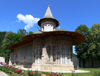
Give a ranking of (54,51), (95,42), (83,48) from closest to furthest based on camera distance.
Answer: (54,51), (95,42), (83,48)

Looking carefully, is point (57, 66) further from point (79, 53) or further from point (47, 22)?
point (79, 53)

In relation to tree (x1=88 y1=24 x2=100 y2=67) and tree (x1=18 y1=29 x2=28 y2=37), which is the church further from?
tree (x1=18 y1=29 x2=28 y2=37)

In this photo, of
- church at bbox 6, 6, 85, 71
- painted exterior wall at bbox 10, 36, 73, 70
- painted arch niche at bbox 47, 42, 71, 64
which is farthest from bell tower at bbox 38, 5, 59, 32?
→ painted arch niche at bbox 47, 42, 71, 64

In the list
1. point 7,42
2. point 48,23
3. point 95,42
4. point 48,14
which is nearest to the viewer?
point 48,23

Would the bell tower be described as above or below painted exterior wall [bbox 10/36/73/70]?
above

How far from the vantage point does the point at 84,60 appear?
2466cm

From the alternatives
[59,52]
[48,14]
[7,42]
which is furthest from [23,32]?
[59,52]

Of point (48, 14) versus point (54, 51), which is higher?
point (48, 14)

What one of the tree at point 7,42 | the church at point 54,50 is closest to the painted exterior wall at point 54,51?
the church at point 54,50

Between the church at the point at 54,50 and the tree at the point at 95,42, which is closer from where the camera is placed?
the church at the point at 54,50

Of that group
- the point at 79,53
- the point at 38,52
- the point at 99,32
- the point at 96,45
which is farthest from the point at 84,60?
the point at 38,52

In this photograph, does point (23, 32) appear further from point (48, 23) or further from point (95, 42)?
point (95, 42)

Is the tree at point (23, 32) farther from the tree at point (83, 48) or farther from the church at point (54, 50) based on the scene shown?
the church at point (54, 50)

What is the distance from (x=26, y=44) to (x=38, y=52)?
5518 mm
